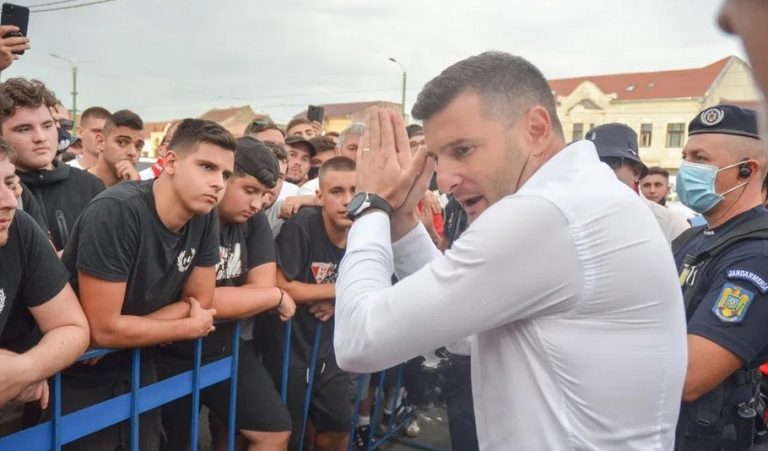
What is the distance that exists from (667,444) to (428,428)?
3.53m

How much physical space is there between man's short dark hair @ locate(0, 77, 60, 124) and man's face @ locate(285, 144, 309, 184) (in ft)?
9.21

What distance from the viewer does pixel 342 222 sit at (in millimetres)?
3633

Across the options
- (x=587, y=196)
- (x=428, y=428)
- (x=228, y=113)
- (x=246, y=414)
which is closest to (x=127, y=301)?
(x=246, y=414)

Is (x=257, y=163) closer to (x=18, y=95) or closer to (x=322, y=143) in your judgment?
(x=18, y=95)

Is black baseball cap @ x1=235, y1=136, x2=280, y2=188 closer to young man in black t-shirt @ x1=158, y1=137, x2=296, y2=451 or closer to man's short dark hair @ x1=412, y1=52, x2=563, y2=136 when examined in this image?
young man in black t-shirt @ x1=158, y1=137, x2=296, y2=451

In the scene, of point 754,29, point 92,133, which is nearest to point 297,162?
point 92,133

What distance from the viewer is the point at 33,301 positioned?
2.14 m

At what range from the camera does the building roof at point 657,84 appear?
43812 mm

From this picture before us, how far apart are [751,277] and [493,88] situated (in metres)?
1.62

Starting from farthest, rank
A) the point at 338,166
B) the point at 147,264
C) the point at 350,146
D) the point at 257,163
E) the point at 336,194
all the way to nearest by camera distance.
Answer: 1. the point at 350,146
2. the point at 338,166
3. the point at 336,194
4. the point at 257,163
5. the point at 147,264

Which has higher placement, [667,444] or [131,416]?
[667,444]

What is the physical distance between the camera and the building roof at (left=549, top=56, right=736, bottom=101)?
43812 mm

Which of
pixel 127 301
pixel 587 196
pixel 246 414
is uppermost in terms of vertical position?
pixel 587 196

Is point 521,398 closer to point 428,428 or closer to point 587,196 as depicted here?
point 587,196
